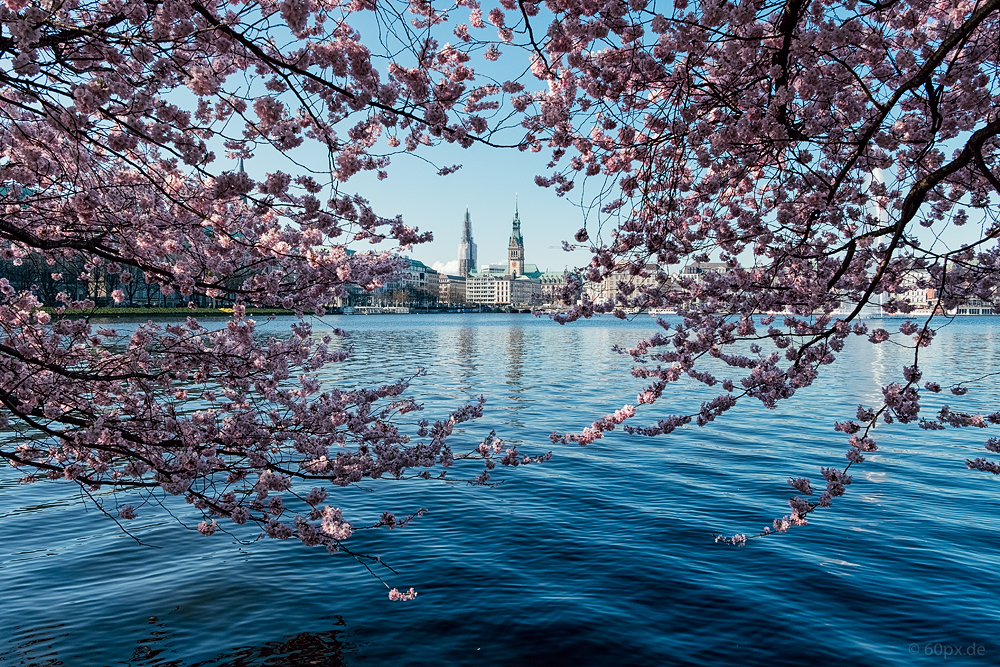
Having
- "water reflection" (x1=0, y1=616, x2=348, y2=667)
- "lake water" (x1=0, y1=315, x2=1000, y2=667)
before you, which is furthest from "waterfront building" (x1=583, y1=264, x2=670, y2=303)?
"water reflection" (x1=0, y1=616, x2=348, y2=667)

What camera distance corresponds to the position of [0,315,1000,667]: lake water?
26.0ft

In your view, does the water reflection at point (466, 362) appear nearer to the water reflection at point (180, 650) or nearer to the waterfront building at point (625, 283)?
the waterfront building at point (625, 283)

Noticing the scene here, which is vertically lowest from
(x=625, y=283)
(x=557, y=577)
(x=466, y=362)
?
(x=557, y=577)

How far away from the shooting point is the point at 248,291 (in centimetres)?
696

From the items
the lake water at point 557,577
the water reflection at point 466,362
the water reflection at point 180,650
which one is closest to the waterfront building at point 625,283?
the lake water at point 557,577

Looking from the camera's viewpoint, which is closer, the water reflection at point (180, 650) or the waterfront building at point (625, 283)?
the water reflection at point (180, 650)

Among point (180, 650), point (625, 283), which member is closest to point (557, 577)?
point (625, 283)

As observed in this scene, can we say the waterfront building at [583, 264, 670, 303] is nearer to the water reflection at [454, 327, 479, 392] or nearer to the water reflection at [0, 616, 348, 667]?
the water reflection at [0, 616, 348, 667]

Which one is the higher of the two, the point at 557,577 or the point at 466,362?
the point at 466,362

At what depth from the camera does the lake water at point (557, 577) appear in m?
7.92

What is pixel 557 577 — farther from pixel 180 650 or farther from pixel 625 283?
pixel 180 650

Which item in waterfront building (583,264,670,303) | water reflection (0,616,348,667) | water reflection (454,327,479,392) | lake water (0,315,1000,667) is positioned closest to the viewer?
water reflection (0,616,348,667)

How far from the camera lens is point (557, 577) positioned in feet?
32.4

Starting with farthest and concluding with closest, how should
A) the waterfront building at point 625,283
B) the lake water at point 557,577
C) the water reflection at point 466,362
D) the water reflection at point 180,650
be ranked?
the water reflection at point 466,362
the waterfront building at point 625,283
the lake water at point 557,577
the water reflection at point 180,650
